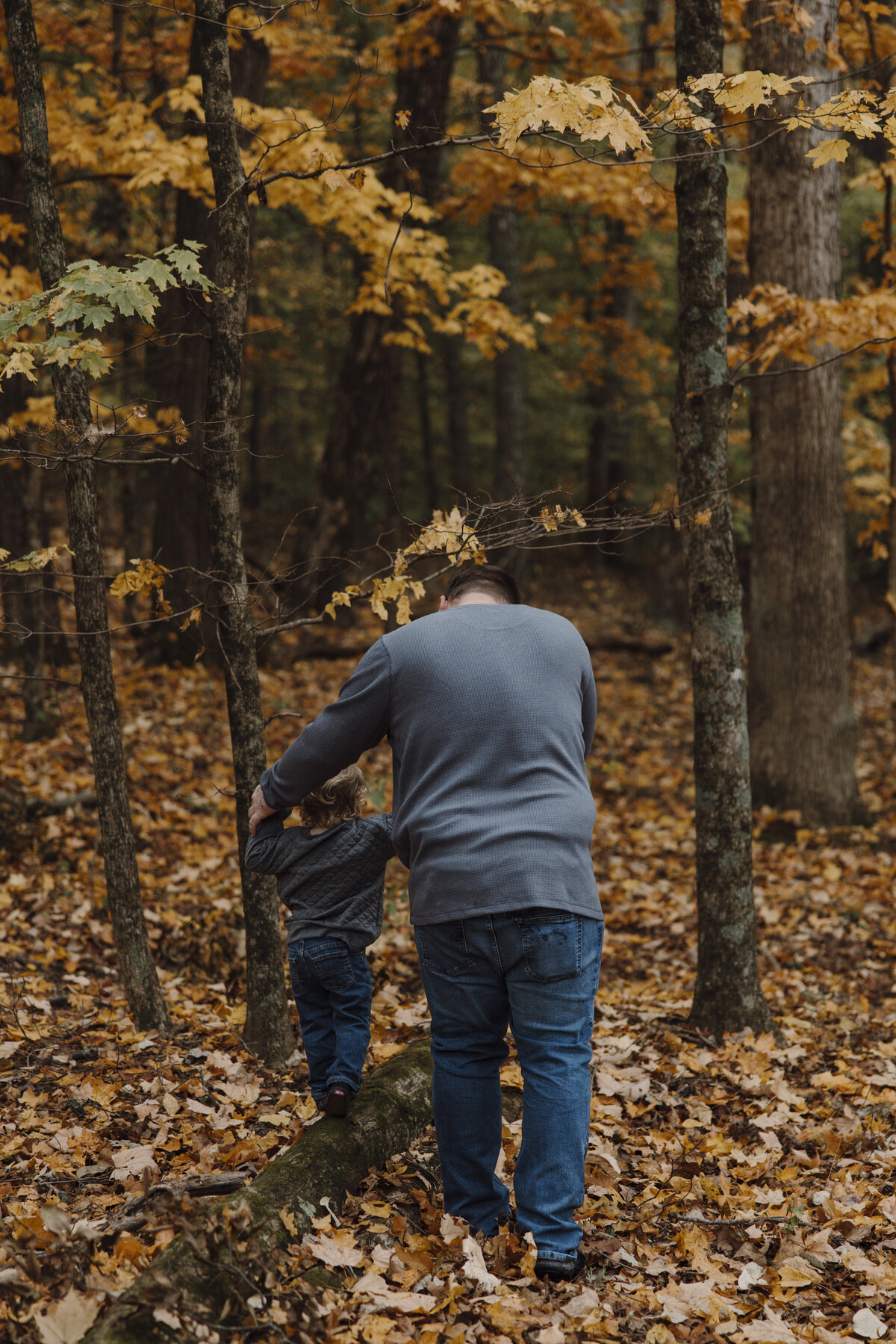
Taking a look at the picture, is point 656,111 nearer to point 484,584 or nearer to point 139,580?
point 484,584

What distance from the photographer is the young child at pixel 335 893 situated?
3611 millimetres

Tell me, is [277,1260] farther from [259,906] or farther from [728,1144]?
[728,1144]

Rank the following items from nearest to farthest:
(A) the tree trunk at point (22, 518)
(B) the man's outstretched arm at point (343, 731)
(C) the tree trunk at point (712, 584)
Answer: (B) the man's outstretched arm at point (343, 731)
(C) the tree trunk at point (712, 584)
(A) the tree trunk at point (22, 518)

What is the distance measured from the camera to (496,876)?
276 centimetres

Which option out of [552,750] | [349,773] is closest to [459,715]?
[552,750]

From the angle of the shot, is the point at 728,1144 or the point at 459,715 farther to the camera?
the point at 728,1144

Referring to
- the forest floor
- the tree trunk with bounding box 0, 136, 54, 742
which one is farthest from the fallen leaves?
the tree trunk with bounding box 0, 136, 54, 742

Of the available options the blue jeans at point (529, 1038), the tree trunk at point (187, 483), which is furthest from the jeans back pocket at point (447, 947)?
the tree trunk at point (187, 483)

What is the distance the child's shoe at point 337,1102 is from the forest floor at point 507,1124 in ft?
0.77

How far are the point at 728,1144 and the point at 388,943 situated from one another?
282 cm

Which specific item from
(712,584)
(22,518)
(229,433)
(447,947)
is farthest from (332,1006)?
(22,518)

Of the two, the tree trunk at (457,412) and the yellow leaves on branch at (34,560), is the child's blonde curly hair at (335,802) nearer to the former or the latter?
the yellow leaves on branch at (34,560)

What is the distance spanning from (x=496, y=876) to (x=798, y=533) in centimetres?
656

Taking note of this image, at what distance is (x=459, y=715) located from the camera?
286 cm
